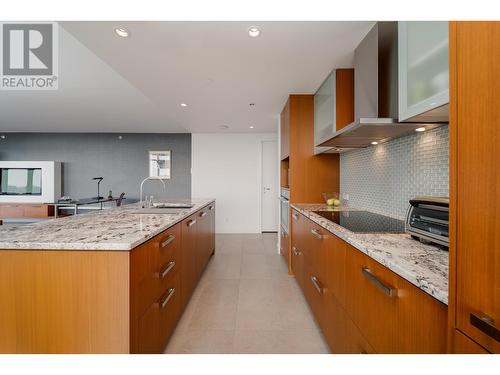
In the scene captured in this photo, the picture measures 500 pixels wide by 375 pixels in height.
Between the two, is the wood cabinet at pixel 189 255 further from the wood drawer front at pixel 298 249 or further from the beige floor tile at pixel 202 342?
the wood drawer front at pixel 298 249

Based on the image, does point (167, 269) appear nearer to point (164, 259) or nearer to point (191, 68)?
point (164, 259)

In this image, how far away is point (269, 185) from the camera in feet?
18.3

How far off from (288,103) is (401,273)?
8.79 ft

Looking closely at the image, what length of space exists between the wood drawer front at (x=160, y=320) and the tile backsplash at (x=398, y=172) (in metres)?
1.79

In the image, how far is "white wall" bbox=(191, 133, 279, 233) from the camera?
5551 mm

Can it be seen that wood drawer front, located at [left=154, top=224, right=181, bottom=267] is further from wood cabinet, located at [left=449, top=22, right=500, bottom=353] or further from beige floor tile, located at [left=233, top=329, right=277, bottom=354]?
wood cabinet, located at [left=449, top=22, right=500, bottom=353]

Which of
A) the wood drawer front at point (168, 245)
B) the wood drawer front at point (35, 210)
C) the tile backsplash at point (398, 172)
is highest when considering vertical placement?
the tile backsplash at point (398, 172)

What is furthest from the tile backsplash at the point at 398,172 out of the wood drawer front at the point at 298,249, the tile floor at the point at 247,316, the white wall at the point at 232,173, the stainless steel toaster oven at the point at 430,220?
the white wall at the point at 232,173

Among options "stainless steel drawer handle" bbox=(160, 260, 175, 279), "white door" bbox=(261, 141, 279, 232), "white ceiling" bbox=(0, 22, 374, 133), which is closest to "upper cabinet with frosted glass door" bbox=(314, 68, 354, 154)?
"white ceiling" bbox=(0, 22, 374, 133)

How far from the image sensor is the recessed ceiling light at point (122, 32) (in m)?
1.60

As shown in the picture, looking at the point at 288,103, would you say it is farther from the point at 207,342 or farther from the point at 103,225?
the point at 207,342

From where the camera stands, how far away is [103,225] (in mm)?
1419

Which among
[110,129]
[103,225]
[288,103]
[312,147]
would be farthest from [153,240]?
[110,129]

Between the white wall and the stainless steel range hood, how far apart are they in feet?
12.7
